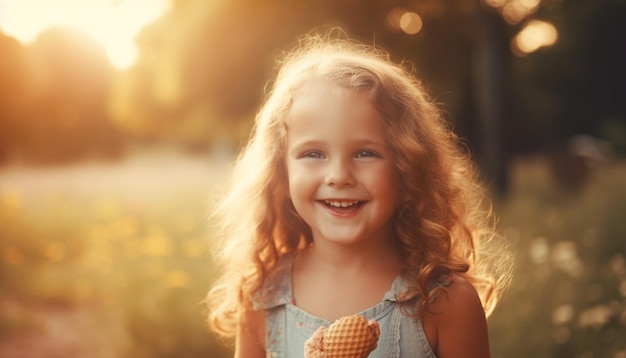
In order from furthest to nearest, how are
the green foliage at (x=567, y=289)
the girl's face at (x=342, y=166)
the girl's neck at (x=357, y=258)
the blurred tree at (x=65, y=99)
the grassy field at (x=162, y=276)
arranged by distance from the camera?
the blurred tree at (x=65, y=99) → the grassy field at (x=162, y=276) → the green foliage at (x=567, y=289) → the girl's neck at (x=357, y=258) → the girl's face at (x=342, y=166)

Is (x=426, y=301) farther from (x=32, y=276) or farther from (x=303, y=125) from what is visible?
(x=32, y=276)

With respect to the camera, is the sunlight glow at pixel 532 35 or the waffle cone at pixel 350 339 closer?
the waffle cone at pixel 350 339

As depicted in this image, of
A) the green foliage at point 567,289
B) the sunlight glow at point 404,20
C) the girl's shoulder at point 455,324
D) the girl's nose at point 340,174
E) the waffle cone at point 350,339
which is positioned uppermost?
the sunlight glow at point 404,20

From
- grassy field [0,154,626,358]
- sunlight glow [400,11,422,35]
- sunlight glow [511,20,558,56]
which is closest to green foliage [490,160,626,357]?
grassy field [0,154,626,358]

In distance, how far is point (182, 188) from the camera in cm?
1026

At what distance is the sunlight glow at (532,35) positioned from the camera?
1058 centimetres

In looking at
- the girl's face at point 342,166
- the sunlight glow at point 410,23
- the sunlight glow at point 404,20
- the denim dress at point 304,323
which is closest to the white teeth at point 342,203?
the girl's face at point 342,166

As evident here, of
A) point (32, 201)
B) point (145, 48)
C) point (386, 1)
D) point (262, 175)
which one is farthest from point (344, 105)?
point (32, 201)

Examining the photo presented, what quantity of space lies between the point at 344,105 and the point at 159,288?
271 cm

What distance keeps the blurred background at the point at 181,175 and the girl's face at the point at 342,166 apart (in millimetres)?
1211

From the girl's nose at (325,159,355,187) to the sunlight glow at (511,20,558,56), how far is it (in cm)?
947

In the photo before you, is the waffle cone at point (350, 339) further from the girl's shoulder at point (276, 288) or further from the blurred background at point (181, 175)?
the blurred background at point (181, 175)

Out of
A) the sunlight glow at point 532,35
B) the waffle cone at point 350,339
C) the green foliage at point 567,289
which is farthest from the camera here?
the sunlight glow at point 532,35

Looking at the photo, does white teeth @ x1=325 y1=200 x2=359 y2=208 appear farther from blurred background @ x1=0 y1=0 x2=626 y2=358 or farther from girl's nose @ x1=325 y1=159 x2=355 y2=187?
blurred background @ x1=0 y1=0 x2=626 y2=358
